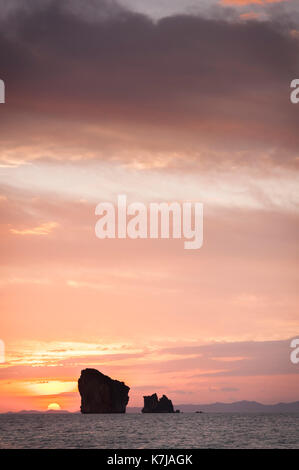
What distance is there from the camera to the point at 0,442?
102438mm
